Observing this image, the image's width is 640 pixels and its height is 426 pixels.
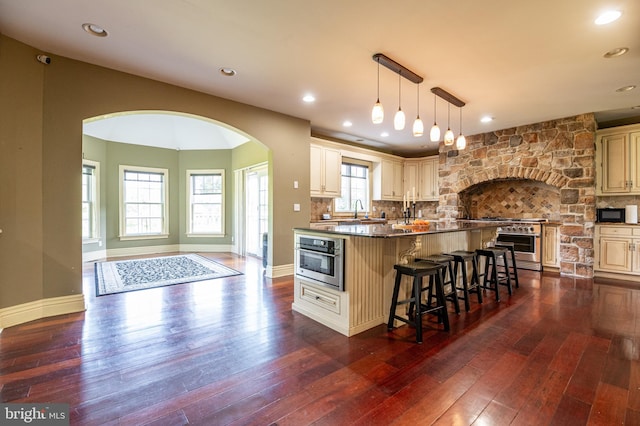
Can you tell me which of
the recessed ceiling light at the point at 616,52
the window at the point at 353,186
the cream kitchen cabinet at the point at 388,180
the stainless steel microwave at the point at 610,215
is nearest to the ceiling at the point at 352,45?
the recessed ceiling light at the point at 616,52

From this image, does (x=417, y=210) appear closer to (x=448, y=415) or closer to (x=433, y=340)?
(x=433, y=340)

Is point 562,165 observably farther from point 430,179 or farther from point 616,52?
point 430,179

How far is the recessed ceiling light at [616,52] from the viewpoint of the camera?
9.35 feet

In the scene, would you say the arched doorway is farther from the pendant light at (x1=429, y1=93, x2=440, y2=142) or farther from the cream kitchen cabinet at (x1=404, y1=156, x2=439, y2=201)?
the cream kitchen cabinet at (x1=404, y1=156, x2=439, y2=201)

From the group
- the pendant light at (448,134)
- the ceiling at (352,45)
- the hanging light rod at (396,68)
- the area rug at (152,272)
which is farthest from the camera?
the area rug at (152,272)

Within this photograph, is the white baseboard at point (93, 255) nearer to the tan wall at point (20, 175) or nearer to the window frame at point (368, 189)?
the tan wall at point (20, 175)

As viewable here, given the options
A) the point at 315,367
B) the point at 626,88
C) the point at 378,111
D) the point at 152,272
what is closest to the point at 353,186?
the point at 378,111

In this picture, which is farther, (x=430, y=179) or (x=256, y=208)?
(x=430, y=179)

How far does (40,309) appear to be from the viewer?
118 inches

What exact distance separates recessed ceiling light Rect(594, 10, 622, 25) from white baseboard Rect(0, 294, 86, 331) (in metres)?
5.65

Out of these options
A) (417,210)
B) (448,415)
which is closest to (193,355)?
(448,415)

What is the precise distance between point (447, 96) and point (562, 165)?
2820mm

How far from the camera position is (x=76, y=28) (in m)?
2.58

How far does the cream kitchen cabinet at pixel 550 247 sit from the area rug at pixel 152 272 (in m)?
5.56
